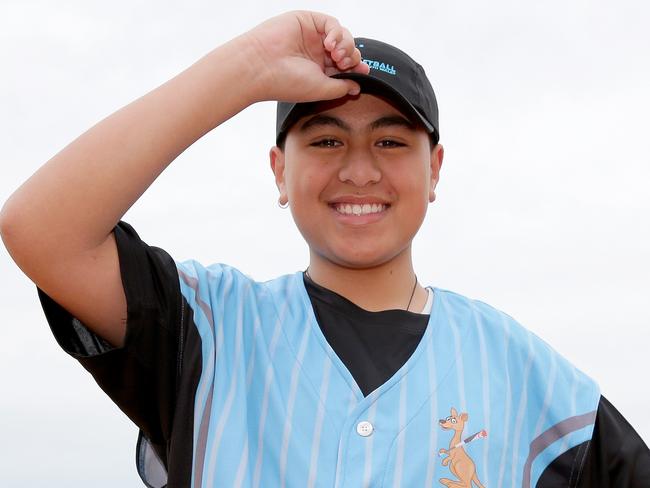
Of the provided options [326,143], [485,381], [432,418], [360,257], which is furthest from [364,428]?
[326,143]

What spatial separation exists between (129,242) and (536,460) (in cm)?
146

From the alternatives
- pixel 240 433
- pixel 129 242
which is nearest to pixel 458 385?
pixel 240 433

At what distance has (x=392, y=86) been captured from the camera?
3.56 m

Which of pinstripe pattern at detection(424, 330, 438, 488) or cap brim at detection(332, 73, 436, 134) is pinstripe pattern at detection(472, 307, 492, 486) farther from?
cap brim at detection(332, 73, 436, 134)

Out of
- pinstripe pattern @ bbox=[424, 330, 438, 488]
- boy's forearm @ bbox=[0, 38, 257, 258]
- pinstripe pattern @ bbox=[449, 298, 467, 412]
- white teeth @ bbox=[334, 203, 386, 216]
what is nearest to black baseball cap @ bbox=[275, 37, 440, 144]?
white teeth @ bbox=[334, 203, 386, 216]

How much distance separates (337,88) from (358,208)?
412 mm

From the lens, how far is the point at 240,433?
3197mm

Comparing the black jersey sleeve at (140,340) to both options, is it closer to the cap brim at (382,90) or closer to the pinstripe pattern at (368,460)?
the pinstripe pattern at (368,460)

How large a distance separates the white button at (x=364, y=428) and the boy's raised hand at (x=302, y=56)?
1.06 meters

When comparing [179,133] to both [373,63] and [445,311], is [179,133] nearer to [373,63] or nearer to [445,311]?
[373,63]

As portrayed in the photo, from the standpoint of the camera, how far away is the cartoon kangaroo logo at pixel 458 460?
3178mm

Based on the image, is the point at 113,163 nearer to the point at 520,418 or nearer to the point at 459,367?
the point at 459,367

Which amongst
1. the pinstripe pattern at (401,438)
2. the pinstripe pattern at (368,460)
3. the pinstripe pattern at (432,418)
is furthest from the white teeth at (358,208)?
the pinstripe pattern at (368,460)

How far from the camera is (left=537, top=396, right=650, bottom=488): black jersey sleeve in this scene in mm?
3336
